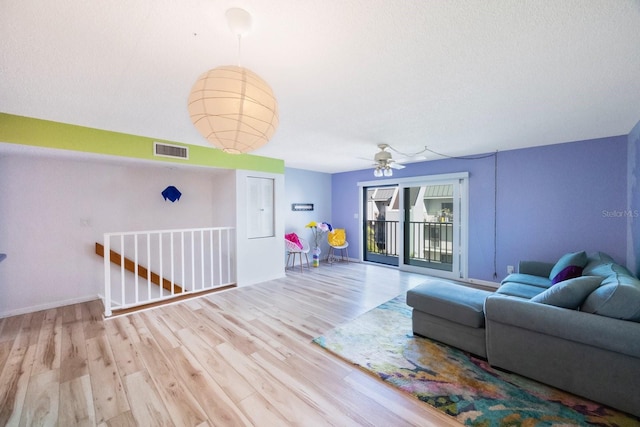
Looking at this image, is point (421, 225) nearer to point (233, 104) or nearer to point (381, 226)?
point (381, 226)

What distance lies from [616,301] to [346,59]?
7.94 ft

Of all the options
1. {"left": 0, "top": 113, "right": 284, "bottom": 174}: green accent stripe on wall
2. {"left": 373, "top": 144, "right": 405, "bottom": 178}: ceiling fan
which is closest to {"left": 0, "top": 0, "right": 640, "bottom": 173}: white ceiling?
{"left": 0, "top": 113, "right": 284, "bottom": 174}: green accent stripe on wall

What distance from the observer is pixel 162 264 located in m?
4.24

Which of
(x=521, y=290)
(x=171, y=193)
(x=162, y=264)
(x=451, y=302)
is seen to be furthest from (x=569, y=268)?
(x=162, y=264)

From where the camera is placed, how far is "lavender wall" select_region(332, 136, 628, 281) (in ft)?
10.8

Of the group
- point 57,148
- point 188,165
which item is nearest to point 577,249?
point 188,165

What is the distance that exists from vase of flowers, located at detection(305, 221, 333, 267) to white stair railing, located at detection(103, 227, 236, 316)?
78.7 inches

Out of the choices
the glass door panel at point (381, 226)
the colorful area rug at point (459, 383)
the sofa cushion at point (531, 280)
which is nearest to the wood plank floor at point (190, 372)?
the colorful area rug at point (459, 383)

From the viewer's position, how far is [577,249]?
3.52 m

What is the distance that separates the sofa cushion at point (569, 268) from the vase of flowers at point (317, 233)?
13.0 feet

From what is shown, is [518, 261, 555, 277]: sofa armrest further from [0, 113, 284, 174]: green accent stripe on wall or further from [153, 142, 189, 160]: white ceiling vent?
[153, 142, 189, 160]: white ceiling vent

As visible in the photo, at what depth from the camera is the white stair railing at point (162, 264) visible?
3.70m

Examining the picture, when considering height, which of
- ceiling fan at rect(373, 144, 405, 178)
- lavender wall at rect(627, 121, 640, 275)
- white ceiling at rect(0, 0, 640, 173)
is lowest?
lavender wall at rect(627, 121, 640, 275)

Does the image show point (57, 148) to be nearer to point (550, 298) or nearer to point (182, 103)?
point (182, 103)
